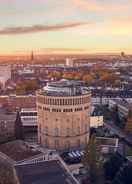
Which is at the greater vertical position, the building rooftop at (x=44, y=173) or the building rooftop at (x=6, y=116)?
the building rooftop at (x=6, y=116)

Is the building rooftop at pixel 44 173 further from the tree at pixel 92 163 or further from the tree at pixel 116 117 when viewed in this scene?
the tree at pixel 116 117

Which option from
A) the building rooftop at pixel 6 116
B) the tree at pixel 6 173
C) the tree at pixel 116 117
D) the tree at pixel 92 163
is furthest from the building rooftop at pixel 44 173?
the tree at pixel 116 117

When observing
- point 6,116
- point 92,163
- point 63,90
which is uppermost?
point 63,90

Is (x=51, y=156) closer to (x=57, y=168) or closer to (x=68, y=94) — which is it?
(x=57, y=168)

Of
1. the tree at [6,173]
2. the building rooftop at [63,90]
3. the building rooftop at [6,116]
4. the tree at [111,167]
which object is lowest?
the tree at [111,167]

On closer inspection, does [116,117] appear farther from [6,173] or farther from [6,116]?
[6,173]

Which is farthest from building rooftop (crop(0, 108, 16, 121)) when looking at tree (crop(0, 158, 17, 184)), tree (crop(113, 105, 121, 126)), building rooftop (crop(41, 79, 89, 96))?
tree (crop(0, 158, 17, 184))

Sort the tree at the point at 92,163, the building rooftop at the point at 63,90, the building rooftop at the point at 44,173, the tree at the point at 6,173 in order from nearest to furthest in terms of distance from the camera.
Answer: the tree at the point at 6,173 → the building rooftop at the point at 44,173 → the tree at the point at 92,163 → the building rooftop at the point at 63,90

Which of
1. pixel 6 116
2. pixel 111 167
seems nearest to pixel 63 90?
pixel 111 167
